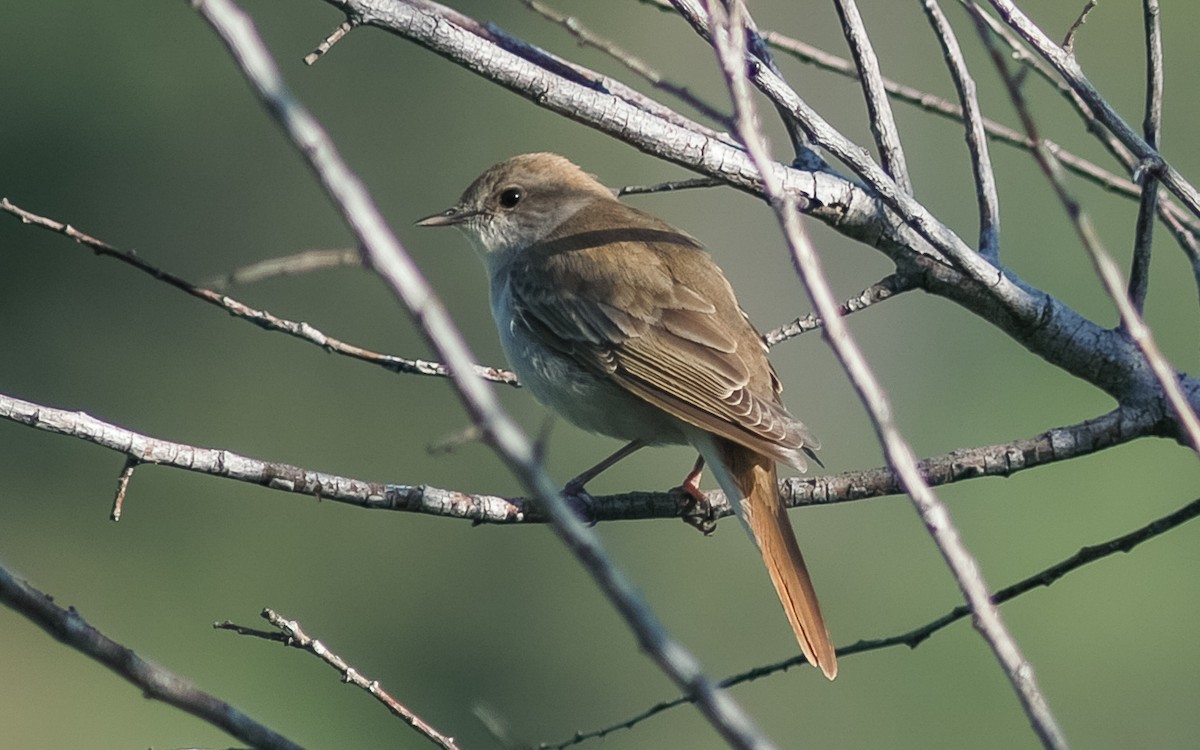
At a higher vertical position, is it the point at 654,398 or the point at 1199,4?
the point at 1199,4

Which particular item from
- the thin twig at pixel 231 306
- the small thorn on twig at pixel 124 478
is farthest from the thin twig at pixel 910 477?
the small thorn on twig at pixel 124 478

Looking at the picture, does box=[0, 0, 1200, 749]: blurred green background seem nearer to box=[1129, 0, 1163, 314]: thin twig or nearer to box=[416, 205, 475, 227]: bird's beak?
box=[416, 205, 475, 227]: bird's beak

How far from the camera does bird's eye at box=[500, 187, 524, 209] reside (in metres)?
5.64

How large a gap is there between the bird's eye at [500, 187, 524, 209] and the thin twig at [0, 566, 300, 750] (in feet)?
13.3

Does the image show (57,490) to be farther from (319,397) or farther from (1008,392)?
(1008,392)

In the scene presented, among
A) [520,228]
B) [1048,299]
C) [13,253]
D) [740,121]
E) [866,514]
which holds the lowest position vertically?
[740,121]

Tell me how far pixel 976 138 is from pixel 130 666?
2305 millimetres

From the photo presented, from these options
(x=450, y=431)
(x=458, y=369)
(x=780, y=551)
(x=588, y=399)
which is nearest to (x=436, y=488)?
(x=780, y=551)

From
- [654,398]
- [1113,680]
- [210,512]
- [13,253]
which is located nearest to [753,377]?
[654,398]

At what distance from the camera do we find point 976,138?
3.25m

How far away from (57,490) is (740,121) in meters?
15.7

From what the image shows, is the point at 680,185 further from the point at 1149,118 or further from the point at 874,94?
the point at 1149,118

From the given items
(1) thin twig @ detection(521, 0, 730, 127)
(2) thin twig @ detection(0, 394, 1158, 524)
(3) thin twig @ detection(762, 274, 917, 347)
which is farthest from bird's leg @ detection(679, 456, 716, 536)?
(1) thin twig @ detection(521, 0, 730, 127)

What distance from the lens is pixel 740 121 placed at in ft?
5.86
